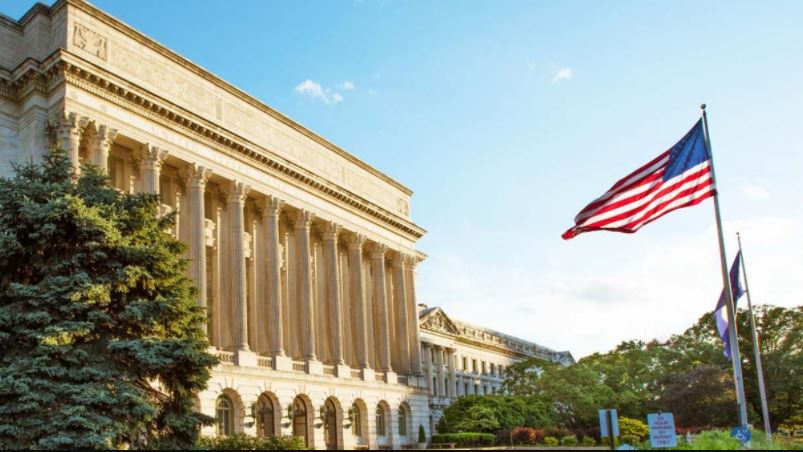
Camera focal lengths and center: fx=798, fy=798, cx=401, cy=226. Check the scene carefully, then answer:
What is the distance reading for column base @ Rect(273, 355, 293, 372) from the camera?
1817 inches

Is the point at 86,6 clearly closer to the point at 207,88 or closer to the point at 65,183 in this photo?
the point at 207,88

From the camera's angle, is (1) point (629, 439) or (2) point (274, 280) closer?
(2) point (274, 280)

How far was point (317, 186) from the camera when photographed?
5356cm

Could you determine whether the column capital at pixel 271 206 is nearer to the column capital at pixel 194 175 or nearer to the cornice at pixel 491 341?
the column capital at pixel 194 175

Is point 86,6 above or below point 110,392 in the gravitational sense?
above

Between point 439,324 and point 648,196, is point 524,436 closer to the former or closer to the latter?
point 439,324

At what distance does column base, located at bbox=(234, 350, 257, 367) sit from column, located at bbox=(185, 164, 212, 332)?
7.48 ft

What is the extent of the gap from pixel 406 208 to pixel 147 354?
45.2 metres

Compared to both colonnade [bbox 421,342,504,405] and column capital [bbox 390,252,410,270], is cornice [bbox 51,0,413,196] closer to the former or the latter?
column capital [bbox 390,252,410,270]

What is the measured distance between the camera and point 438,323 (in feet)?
285

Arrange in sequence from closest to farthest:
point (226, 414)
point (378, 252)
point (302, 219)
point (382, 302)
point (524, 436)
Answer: point (226, 414) < point (302, 219) < point (524, 436) < point (382, 302) < point (378, 252)

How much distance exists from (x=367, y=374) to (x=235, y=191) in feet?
57.3

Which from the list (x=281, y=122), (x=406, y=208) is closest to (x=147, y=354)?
(x=281, y=122)

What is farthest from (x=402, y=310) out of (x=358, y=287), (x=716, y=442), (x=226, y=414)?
(x=716, y=442)
